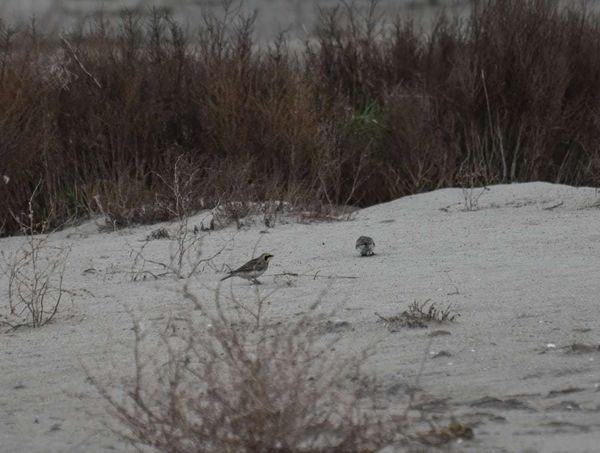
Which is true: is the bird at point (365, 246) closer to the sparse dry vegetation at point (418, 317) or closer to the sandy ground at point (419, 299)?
the sandy ground at point (419, 299)

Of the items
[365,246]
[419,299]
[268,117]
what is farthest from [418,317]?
[268,117]

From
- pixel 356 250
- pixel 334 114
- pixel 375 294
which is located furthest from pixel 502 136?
pixel 375 294

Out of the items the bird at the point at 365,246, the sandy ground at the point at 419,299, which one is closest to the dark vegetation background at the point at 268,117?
the sandy ground at the point at 419,299

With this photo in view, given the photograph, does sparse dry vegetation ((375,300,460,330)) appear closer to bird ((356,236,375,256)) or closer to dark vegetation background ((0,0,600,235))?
bird ((356,236,375,256))

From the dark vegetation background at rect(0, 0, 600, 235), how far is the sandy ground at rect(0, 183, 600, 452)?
1.53 metres

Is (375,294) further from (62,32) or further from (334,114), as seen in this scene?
(62,32)

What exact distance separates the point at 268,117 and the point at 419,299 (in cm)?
493

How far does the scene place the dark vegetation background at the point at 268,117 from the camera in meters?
10.2

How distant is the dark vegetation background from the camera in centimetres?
1025

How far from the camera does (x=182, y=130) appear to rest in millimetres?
11031

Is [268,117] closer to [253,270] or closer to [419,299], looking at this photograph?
[253,270]

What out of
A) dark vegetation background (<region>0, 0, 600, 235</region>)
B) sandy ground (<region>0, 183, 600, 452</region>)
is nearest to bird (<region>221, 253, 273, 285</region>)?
sandy ground (<region>0, 183, 600, 452</region>)

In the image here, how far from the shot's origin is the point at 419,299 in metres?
5.78

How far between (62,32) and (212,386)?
814 centimetres
